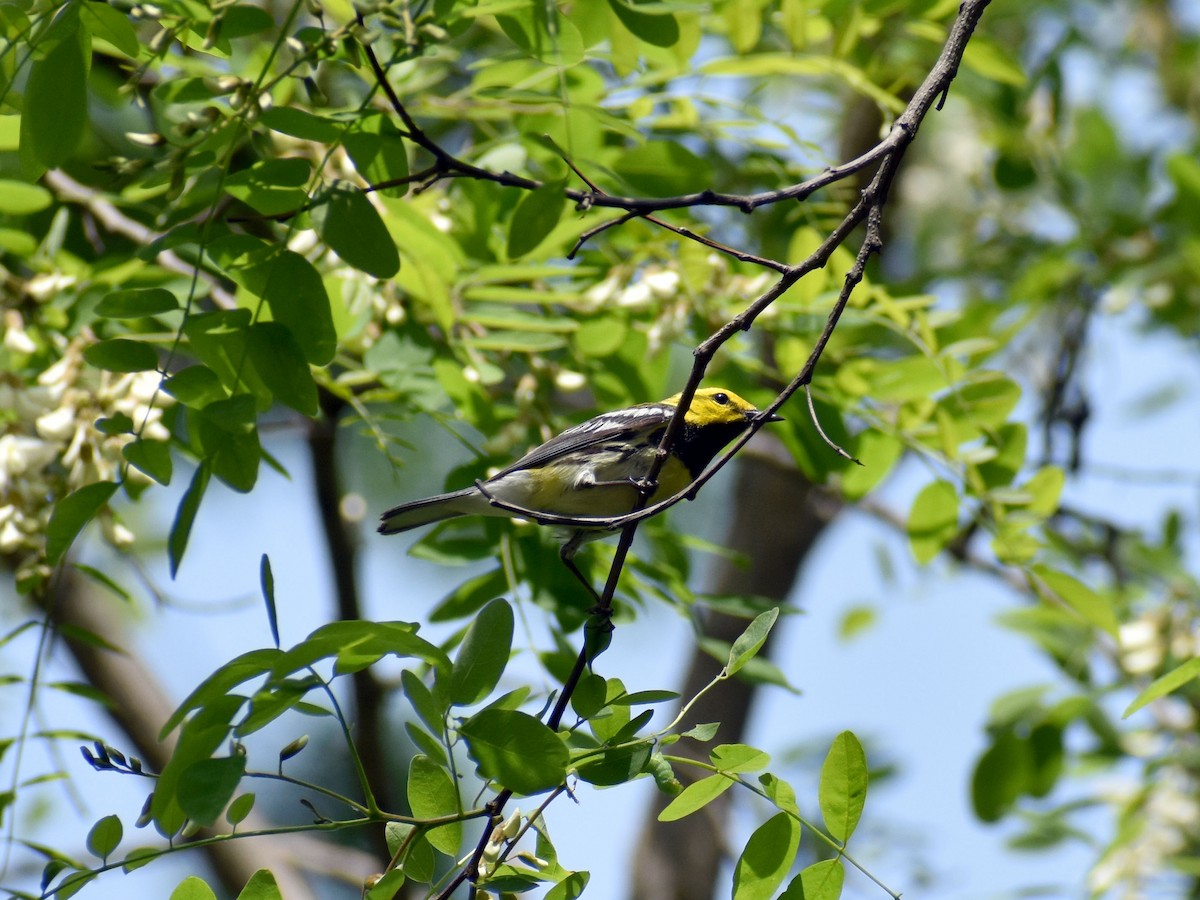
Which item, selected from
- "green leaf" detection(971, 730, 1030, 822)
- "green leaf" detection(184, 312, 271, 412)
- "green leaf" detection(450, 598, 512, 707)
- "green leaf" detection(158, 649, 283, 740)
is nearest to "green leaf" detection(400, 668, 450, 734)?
"green leaf" detection(450, 598, 512, 707)

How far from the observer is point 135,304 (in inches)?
102

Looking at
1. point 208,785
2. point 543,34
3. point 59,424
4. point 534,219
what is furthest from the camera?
point 59,424

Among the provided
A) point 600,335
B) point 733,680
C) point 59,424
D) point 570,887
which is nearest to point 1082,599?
point 600,335

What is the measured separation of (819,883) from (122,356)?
5.82 ft

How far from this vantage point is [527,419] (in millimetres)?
3604

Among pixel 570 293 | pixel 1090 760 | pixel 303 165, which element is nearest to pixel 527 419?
pixel 570 293

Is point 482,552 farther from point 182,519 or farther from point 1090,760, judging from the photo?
point 1090,760

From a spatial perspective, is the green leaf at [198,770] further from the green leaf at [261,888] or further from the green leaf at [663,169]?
the green leaf at [663,169]

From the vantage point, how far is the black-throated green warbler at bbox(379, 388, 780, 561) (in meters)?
3.68

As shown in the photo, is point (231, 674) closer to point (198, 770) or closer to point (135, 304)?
point (198, 770)

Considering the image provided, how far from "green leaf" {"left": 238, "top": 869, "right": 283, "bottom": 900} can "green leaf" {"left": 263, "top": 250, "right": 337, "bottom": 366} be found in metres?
1.03

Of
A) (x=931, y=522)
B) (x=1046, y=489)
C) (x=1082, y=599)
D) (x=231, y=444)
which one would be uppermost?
(x=231, y=444)

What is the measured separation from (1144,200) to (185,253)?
4369 millimetres

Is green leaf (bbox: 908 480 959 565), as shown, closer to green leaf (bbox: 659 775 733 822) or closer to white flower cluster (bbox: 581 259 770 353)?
white flower cluster (bbox: 581 259 770 353)
